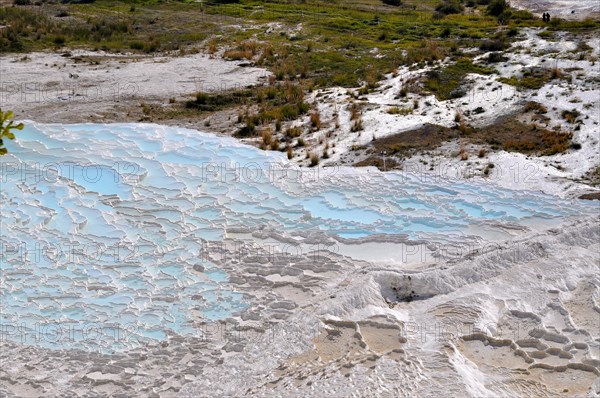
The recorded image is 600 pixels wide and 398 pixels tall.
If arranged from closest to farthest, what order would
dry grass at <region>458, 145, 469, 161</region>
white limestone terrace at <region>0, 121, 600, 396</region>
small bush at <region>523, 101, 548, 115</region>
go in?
white limestone terrace at <region>0, 121, 600, 396</region>, dry grass at <region>458, 145, 469, 161</region>, small bush at <region>523, 101, 548, 115</region>

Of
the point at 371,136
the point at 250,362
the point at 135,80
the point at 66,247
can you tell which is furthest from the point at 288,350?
the point at 135,80

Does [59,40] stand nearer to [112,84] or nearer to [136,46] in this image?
[136,46]

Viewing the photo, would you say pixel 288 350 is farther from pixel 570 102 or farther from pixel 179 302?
pixel 570 102

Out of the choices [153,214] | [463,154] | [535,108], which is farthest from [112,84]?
[535,108]

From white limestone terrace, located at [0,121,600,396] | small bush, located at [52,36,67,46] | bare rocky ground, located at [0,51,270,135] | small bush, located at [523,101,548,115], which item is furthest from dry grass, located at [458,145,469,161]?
small bush, located at [52,36,67,46]

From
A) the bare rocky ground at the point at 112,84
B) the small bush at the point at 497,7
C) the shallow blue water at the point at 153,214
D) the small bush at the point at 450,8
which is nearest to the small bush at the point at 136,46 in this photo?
the bare rocky ground at the point at 112,84

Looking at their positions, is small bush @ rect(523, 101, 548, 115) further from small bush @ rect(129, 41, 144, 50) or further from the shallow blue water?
small bush @ rect(129, 41, 144, 50)
